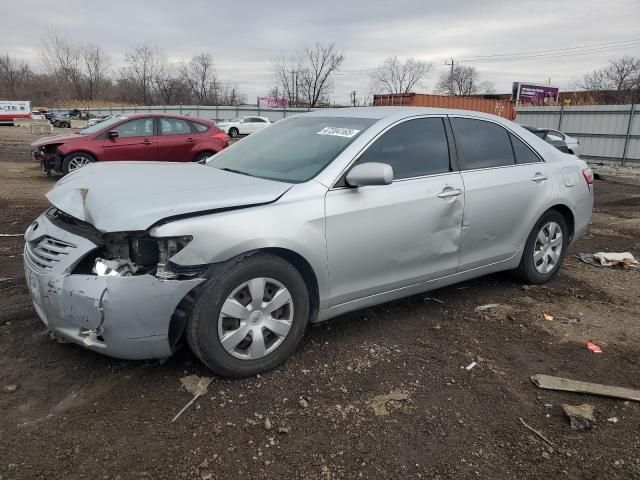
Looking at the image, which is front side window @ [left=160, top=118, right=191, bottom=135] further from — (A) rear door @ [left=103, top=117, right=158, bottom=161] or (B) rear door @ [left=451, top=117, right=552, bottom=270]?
(B) rear door @ [left=451, top=117, right=552, bottom=270]

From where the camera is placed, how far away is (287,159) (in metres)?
3.57

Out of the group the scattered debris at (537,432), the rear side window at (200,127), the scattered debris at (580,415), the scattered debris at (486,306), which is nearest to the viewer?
the scattered debris at (537,432)

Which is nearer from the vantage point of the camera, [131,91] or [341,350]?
[341,350]

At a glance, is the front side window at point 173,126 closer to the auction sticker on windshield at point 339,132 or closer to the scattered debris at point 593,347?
the auction sticker on windshield at point 339,132

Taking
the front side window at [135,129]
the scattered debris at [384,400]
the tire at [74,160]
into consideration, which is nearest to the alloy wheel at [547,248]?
the scattered debris at [384,400]

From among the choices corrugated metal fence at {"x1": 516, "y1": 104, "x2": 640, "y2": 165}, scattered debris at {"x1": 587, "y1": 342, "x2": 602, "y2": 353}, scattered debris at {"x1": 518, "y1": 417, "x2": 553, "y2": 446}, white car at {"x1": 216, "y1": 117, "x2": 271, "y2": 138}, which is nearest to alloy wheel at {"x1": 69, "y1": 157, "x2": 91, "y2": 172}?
scattered debris at {"x1": 587, "y1": 342, "x2": 602, "y2": 353}

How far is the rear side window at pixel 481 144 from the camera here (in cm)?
402

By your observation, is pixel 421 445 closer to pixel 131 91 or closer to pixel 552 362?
pixel 552 362

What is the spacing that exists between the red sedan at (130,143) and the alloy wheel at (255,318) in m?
8.39

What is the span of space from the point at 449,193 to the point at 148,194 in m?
2.15

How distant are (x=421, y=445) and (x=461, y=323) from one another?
1.62 m

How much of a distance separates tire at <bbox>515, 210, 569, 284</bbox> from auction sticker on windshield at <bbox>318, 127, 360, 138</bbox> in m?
2.07

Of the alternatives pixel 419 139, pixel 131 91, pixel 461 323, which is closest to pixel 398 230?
pixel 419 139

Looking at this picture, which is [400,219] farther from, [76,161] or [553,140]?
[553,140]
